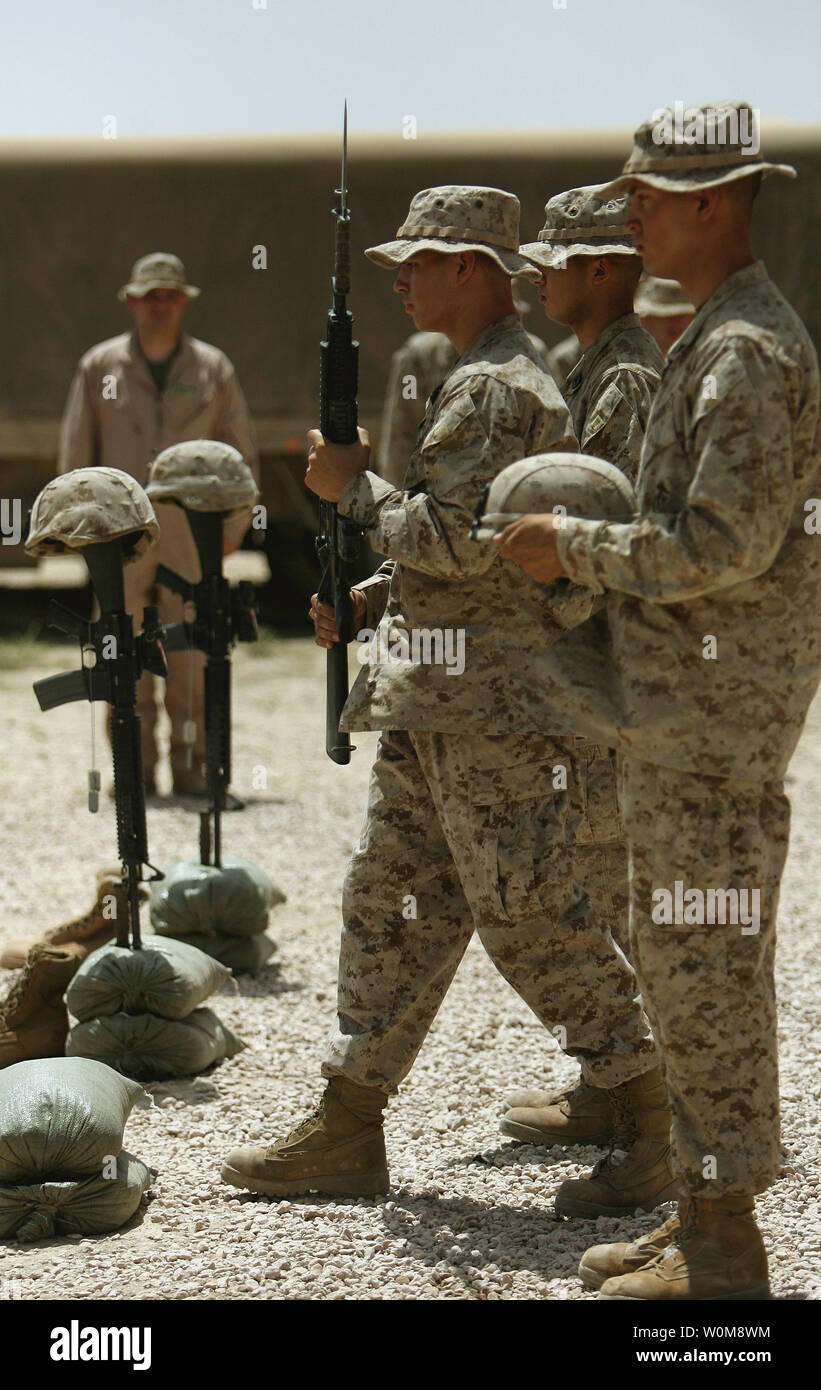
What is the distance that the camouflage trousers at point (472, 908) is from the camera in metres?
3.70

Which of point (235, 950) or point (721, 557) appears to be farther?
point (235, 950)

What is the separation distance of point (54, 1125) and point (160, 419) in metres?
5.47

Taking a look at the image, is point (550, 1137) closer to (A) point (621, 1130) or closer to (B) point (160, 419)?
(A) point (621, 1130)

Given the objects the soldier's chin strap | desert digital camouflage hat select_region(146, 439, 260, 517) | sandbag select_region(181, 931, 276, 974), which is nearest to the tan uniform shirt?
desert digital camouflage hat select_region(146, 439, 260, 517)

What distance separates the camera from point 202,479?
602cm

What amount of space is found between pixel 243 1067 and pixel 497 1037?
0.84m

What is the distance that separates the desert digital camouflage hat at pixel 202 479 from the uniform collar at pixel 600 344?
1781 millimetres

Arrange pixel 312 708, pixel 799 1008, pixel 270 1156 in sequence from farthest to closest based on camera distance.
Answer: pixel 312 708 → pixel 799 1008 → pixel 270 1156

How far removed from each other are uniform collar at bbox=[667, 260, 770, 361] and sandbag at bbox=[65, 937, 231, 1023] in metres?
2.56

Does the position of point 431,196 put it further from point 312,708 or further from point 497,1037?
point 312,708

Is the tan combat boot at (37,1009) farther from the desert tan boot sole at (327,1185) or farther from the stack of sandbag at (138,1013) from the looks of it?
the desert tan boot sole at (327,1185)

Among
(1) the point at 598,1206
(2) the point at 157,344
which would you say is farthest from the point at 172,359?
(1) the point at 598,1206
